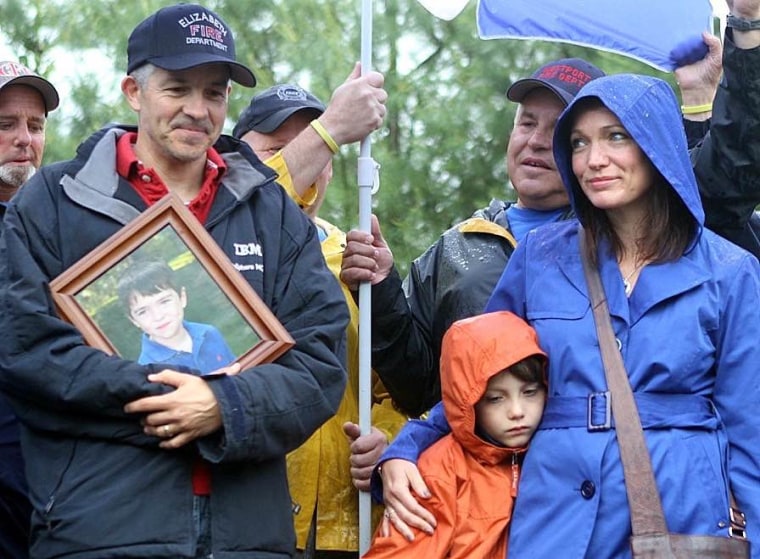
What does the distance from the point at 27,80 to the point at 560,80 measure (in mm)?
2217

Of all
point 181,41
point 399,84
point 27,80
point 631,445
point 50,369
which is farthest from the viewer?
point 399,84

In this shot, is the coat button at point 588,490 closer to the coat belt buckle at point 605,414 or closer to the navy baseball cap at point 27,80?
the coat belt buckle at point 605,414

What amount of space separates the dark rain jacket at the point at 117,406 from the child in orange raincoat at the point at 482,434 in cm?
40

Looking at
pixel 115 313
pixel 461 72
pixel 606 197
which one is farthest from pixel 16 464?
pixel 461 72

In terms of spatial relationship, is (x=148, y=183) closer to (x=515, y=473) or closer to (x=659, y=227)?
(x=515, y=473)

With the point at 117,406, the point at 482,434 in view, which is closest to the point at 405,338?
the point at 482,434

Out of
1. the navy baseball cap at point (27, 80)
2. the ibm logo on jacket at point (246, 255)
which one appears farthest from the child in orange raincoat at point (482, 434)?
the navy baseball cap at point (27, 80)

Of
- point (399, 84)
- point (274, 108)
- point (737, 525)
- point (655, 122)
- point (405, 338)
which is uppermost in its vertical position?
point (399, 84)

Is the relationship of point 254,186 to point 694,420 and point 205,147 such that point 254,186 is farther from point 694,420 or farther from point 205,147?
point 694,420

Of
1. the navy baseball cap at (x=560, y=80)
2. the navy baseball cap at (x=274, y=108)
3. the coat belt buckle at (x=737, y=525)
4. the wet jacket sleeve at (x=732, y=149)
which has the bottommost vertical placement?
the coat belt buckle at (x=737, y=525)

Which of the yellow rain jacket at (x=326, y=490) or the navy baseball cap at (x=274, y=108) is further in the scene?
the navy baseball cap at (x=274, y=108)

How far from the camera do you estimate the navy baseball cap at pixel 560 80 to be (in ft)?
17.8

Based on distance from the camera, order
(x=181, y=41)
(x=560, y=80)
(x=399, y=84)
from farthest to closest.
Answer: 1. (x=399, y=84)
2. (x=560, y=80)
3. (x=181, y=41)

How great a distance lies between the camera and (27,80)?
19.6ft
